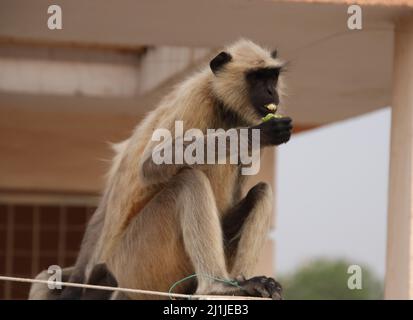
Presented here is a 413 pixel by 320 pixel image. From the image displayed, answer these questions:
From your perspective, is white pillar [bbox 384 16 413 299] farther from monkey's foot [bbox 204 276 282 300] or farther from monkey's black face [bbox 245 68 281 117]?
monkey's foot [bbox 204 276 282 300]

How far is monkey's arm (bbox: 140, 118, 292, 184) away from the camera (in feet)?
24.3

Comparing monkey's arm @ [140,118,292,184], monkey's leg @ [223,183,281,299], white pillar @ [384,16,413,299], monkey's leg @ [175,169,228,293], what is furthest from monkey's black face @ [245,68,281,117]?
white pillar @ [384,16,413,299]

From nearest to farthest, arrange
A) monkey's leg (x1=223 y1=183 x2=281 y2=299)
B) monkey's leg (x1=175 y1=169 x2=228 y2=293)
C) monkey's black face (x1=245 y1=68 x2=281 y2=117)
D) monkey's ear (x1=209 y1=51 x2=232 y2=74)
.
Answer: monkey's leg (x1=175 y1=169 x2=228 y2=293)
monkey's leg (x1=223 y1=183 x2=281 y2=299)
monkey's black face (x1=245 y1=68 x2=281 y2=117)
monkey's ear (x1=209 y1=51 x2=232 y2=74)

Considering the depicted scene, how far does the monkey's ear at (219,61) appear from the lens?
27.8 feet

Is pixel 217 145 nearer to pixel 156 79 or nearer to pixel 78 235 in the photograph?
pixel 156 79

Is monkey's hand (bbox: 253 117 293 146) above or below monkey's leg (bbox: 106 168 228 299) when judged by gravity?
above

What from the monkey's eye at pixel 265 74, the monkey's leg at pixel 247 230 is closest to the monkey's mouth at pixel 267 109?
the monkey's eye at pixel 265 74

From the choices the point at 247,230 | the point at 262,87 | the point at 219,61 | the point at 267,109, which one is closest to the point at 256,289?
the point at 247,230

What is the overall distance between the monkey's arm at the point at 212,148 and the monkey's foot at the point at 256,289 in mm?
805

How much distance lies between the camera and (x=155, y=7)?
952cm

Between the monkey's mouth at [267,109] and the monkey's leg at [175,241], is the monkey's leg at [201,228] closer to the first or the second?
the monkey's leg at [175,241]

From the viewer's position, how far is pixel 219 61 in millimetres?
8523

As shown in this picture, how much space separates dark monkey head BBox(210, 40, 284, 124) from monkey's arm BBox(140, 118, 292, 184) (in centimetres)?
44

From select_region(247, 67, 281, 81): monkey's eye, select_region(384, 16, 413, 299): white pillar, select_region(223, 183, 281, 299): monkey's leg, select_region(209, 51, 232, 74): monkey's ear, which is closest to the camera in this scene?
select_region(223, 183, 281, 299): monkey's leg
